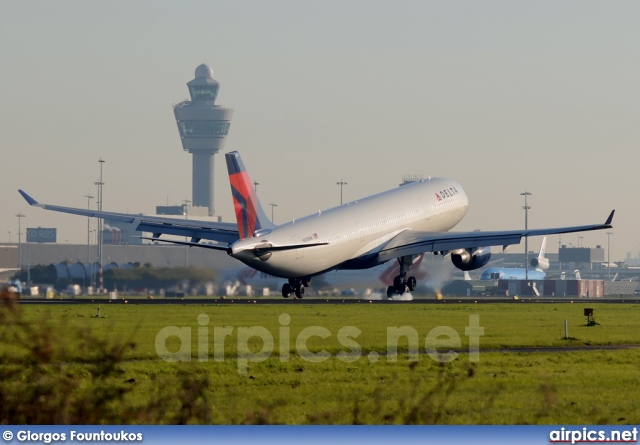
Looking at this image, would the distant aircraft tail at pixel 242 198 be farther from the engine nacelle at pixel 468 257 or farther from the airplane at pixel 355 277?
the airplane at pixel 355 277

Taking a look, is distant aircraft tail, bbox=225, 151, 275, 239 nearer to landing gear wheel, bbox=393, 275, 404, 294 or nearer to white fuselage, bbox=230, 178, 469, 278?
white fuselage, bbox=230, 178, 469, 278

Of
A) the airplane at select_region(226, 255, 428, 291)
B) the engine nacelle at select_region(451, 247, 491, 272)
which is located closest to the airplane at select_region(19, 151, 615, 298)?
the engine nacelle at select_region(451, 247, 491, 272)

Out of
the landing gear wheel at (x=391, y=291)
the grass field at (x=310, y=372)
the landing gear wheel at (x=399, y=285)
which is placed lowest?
the grass field at (x=310, y=372)

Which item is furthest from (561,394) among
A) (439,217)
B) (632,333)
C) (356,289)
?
(356,289)

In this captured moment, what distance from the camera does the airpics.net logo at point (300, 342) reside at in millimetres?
38344

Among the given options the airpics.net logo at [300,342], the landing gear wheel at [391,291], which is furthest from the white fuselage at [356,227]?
the airpics.net logo at [300,342]

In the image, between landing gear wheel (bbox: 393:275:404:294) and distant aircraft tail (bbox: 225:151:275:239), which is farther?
landing gear wheel (bbox: 393:275:404:294)

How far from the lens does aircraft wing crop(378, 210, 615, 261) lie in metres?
82.4

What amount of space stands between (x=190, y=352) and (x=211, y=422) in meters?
17.2

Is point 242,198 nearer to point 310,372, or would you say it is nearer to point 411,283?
point 411,283

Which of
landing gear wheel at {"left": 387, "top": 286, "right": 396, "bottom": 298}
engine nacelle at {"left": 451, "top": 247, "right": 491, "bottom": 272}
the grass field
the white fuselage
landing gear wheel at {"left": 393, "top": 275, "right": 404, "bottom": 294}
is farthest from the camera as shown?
landing gear wheel at {"left": 387, "top": 286, "right": 396, "bottom": 298}

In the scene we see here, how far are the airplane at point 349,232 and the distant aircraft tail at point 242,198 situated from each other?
57 mm

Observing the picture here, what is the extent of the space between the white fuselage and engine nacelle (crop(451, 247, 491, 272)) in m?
3.63

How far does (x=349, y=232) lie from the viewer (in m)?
78.3
